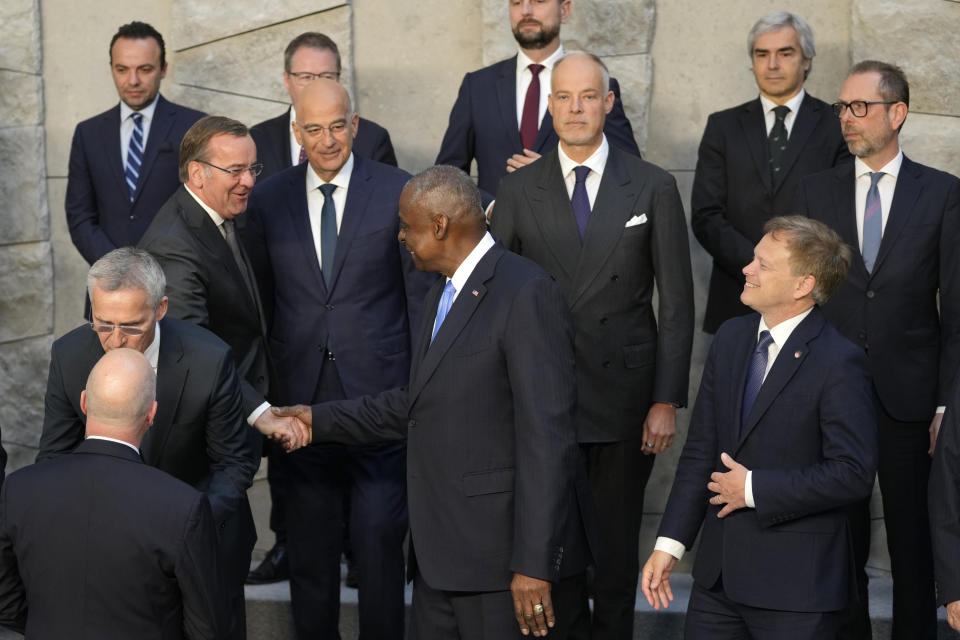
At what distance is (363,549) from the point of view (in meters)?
4.93

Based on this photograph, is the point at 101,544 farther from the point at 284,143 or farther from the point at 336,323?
the point at 284,143

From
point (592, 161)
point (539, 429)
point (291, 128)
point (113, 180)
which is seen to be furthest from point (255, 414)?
point (113, 180)

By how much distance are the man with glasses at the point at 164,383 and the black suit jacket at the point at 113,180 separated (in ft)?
6.17

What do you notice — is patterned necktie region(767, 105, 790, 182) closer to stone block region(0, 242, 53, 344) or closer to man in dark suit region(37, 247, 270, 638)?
man in dark suit region(37, 247, 270, 638)

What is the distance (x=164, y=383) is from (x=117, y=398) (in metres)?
0.68

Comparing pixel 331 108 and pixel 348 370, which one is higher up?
pixel 331 108

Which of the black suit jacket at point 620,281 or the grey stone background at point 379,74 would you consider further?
the grey stone background at point 379,74

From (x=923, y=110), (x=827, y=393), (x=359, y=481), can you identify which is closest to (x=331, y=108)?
(x=359, y=481)

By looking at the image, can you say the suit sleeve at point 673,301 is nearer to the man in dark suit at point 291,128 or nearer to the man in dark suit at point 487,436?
the man in dark suit at point 487,436

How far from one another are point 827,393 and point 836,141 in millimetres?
1997

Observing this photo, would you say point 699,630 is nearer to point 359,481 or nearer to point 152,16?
point 359,481

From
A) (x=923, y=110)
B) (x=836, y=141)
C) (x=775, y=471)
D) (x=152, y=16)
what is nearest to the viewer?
(x=775, y=471)

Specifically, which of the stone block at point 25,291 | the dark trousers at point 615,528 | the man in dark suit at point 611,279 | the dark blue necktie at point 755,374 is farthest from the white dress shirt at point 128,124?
the dark blue necktie at point 755,374

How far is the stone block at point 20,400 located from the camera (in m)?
6.49
